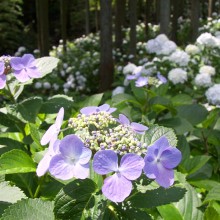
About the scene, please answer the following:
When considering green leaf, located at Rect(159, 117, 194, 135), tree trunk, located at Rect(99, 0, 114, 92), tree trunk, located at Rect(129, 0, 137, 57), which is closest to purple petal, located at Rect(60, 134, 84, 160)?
green leaf, located at Rect(159, 117, 194, 135)

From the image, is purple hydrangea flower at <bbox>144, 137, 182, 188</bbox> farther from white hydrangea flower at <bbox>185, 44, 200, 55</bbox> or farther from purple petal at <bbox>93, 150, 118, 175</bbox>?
white hydrangea flower at <bbox>185, 44, 200, 55</bbox>

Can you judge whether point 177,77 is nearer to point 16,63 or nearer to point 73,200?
point 16,63

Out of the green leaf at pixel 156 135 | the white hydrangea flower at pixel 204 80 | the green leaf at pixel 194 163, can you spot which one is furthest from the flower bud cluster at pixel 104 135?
the white hydrangea flower at pixel 204 80

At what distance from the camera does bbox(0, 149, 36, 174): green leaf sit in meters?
1.40

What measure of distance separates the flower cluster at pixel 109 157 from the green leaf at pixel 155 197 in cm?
11

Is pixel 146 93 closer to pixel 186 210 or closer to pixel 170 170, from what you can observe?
pixel 186 210

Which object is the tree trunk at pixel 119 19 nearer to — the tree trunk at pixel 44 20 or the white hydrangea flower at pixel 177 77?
the tree trunk at pixel 44 20

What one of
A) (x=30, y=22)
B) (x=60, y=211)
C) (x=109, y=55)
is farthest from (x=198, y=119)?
(x=30, y=22)

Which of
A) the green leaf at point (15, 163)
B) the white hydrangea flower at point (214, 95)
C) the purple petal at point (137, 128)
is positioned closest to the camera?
the purple petal at point (137, 128)

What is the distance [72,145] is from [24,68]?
80 centimetres

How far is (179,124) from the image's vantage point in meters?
2.45

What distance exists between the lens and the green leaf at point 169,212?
1.53 meters

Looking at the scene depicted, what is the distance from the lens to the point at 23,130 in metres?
2.01

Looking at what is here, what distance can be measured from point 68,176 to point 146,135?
1.00 feet
